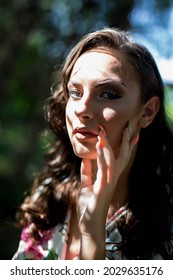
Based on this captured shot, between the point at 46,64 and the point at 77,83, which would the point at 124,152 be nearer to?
the point at 77,83

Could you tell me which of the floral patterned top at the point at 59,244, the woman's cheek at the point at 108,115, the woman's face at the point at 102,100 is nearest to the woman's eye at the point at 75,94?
the woman's face at the point at 102,100

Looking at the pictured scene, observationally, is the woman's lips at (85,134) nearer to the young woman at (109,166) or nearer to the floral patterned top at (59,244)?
the young woman at (109,166)

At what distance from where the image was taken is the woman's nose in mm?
1359

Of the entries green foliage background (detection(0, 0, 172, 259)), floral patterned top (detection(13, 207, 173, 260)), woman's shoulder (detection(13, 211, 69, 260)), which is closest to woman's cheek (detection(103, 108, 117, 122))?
floral patterned top (detection(13, 207, 173, 260))

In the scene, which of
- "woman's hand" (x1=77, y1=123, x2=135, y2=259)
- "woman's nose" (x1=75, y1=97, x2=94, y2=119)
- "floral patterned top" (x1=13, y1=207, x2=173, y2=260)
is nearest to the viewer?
"woman's hand" (x1=77, y1=123, x2=135, y2=259)

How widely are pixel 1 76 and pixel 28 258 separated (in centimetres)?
264

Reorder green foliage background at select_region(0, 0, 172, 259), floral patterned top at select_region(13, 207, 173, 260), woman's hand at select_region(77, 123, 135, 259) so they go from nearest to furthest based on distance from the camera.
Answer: woman's hand at select_region(77, 123, 135, 259) < floral patterned top at select_region(13, 207, 173, 260) < green foliage background at select_region(0, 0, 172, 259)

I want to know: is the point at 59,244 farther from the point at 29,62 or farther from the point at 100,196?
the point at 29,62

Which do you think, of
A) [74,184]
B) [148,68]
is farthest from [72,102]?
[74,184]

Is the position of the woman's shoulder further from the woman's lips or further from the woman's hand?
the woman's lips

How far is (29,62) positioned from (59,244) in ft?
11.2

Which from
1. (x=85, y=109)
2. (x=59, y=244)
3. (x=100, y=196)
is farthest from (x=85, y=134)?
(x=59, y=244)

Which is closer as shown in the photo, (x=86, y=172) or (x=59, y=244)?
(x=86, y=172)

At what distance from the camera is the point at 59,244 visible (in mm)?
1569
